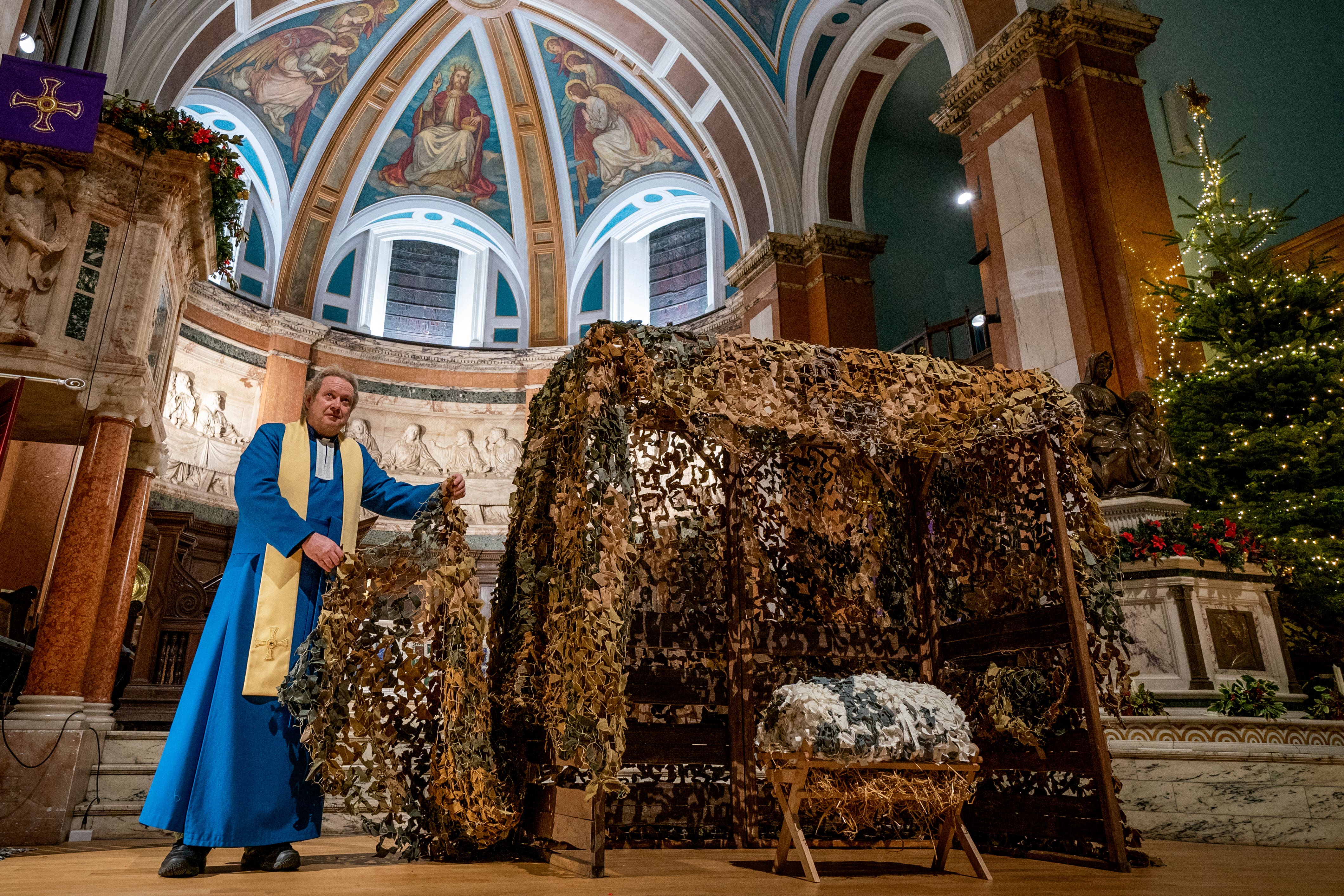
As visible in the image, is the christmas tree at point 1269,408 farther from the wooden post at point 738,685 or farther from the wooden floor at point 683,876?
the wooden post at point 738,685

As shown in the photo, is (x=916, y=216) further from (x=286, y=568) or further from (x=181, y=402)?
(x=286, y=568)

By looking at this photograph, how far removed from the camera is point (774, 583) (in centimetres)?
486

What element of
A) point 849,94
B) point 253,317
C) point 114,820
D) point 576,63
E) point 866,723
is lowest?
point 114,820

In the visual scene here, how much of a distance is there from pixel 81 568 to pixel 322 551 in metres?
3.97

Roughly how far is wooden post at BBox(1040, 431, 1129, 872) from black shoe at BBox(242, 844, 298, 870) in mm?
3166

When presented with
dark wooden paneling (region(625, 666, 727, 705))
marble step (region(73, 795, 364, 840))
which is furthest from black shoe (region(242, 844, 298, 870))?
marble step (region(73, 795, 364, 840))

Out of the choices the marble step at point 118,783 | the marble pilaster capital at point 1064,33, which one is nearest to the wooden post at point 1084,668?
the marble step at point 118,783

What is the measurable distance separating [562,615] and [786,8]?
1254 cm

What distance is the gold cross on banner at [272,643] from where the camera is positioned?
3293 mm

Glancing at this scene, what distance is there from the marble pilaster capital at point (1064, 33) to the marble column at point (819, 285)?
13.6 feet

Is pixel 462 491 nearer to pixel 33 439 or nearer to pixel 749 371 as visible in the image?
pixel 749 371

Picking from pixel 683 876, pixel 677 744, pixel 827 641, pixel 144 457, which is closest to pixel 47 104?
pixel 144 457

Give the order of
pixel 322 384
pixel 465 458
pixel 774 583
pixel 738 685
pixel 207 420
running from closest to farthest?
1. pixel 322 384
2. pixel 738 685
3. pixel 774 583
4. pixel 207 420
5. pixel 465 458

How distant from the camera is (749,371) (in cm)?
386
